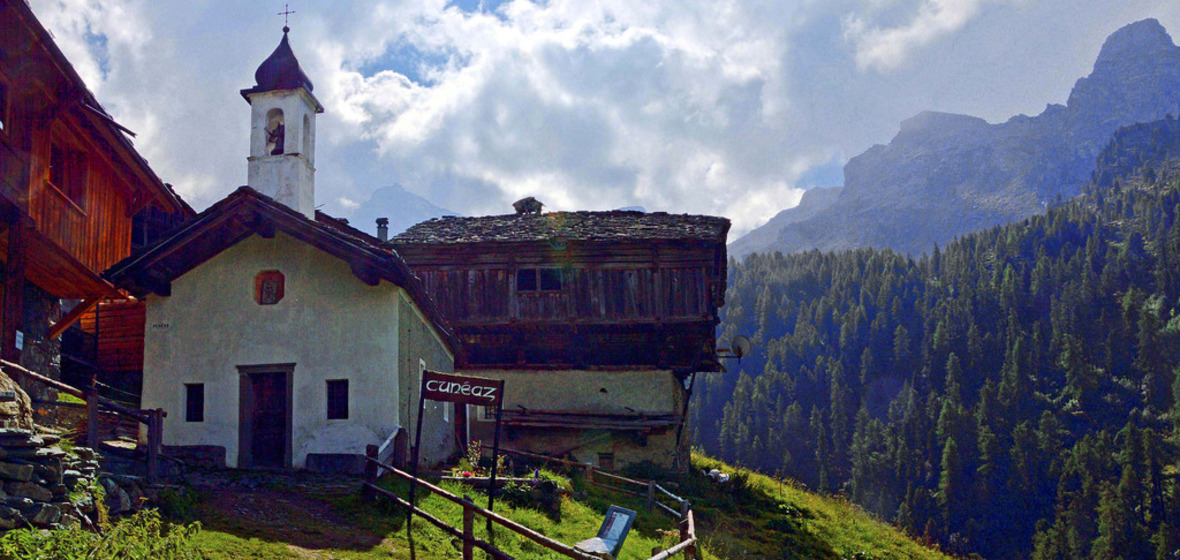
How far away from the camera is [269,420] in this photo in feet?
66.0

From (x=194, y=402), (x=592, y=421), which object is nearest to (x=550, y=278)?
(x=592, y=421)

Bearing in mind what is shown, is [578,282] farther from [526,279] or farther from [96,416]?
[96,416]

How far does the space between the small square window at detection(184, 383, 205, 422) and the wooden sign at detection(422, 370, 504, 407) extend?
22.5 feet

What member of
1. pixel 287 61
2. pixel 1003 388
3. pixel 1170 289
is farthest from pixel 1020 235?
pixel 287 61

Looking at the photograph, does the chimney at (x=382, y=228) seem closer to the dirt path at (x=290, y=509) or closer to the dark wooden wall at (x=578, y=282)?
the dark wooden wall at (x=578, y=282)

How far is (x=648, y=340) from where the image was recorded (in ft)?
106

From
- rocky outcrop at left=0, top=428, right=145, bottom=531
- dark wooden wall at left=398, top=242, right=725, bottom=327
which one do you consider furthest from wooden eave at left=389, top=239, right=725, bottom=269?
rocky outcrop at left=0, top=428, right=145, bottom=531

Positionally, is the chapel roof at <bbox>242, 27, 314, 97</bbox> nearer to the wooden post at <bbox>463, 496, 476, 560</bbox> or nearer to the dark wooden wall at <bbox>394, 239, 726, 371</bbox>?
the dark wooden wall at <bbox>394, 239, 726, 371</bbox>

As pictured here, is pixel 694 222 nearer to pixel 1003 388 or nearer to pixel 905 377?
pixel 1003 388

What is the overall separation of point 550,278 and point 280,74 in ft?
35.6

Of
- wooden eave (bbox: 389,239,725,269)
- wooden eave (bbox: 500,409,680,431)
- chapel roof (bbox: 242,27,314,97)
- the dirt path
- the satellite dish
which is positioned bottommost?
the dirt path

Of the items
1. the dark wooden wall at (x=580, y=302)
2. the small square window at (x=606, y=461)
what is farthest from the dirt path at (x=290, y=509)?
the dark wooden wall at (x=580, y=302)

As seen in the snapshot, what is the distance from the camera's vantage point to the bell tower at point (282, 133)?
24750 millimetres

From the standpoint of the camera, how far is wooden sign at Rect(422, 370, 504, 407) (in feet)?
51.6
